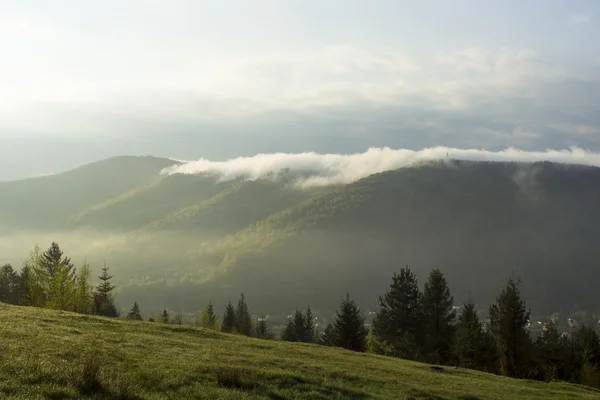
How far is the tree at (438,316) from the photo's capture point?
80812mm

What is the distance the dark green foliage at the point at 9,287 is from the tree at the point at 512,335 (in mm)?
84979

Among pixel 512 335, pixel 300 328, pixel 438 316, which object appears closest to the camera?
pixel 512 335

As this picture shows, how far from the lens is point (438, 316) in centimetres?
8406

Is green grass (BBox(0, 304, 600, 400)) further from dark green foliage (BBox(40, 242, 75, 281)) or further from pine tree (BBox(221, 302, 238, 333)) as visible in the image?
pine tree (BBox(221, 302, 238, 333))

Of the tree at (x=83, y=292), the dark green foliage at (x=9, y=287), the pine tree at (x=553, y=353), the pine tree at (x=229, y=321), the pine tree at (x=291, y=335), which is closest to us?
the tree at (x=83, y=292)

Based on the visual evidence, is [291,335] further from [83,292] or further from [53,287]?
[53,287]

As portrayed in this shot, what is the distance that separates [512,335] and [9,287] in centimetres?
9783

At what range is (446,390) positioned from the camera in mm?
30516

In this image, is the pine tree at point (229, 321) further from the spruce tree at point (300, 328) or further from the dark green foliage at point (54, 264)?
the dark green foliage at point (54, 264)

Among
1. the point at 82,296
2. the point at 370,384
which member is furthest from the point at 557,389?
the point at 82,296

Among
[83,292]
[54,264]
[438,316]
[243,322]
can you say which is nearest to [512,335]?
[438,316]

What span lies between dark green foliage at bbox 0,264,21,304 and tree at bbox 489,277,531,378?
84979mm

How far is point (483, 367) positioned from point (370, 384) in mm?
53062

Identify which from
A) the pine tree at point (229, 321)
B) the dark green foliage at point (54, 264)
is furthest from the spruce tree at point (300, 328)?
the dark green foliage at point (54, 264)
